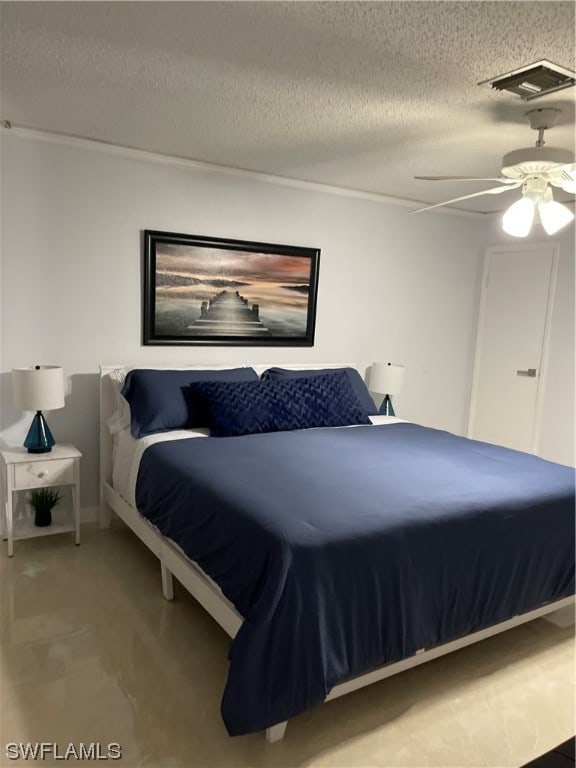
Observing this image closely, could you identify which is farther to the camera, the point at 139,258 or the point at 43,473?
the point at 139,258

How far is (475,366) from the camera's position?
5227mm

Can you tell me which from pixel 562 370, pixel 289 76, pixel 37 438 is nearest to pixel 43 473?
pixel 37 438

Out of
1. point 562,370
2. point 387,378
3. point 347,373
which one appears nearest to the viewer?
point 347,373

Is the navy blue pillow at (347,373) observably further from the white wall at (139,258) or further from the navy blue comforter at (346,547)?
the navy blue comforter at (346,547)

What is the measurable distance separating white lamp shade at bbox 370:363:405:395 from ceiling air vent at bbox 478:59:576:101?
2293 millimetres

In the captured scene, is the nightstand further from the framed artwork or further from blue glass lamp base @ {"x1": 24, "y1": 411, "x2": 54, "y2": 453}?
the framed artwork

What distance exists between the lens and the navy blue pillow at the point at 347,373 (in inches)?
150

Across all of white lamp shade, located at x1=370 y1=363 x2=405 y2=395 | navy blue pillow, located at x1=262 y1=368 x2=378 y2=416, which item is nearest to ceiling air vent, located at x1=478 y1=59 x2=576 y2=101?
navy blue pillow, located at x1=262 y1=368 x2=378 y2=416

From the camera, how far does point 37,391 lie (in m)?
3.02

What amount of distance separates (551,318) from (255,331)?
241cm

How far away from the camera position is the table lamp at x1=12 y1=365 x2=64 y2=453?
3.00m

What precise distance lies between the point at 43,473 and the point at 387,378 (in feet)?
8.25

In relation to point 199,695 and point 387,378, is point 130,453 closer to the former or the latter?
point 199,695

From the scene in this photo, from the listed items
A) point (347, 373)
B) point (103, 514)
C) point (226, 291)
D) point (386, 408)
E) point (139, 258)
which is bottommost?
point (103, 514)
